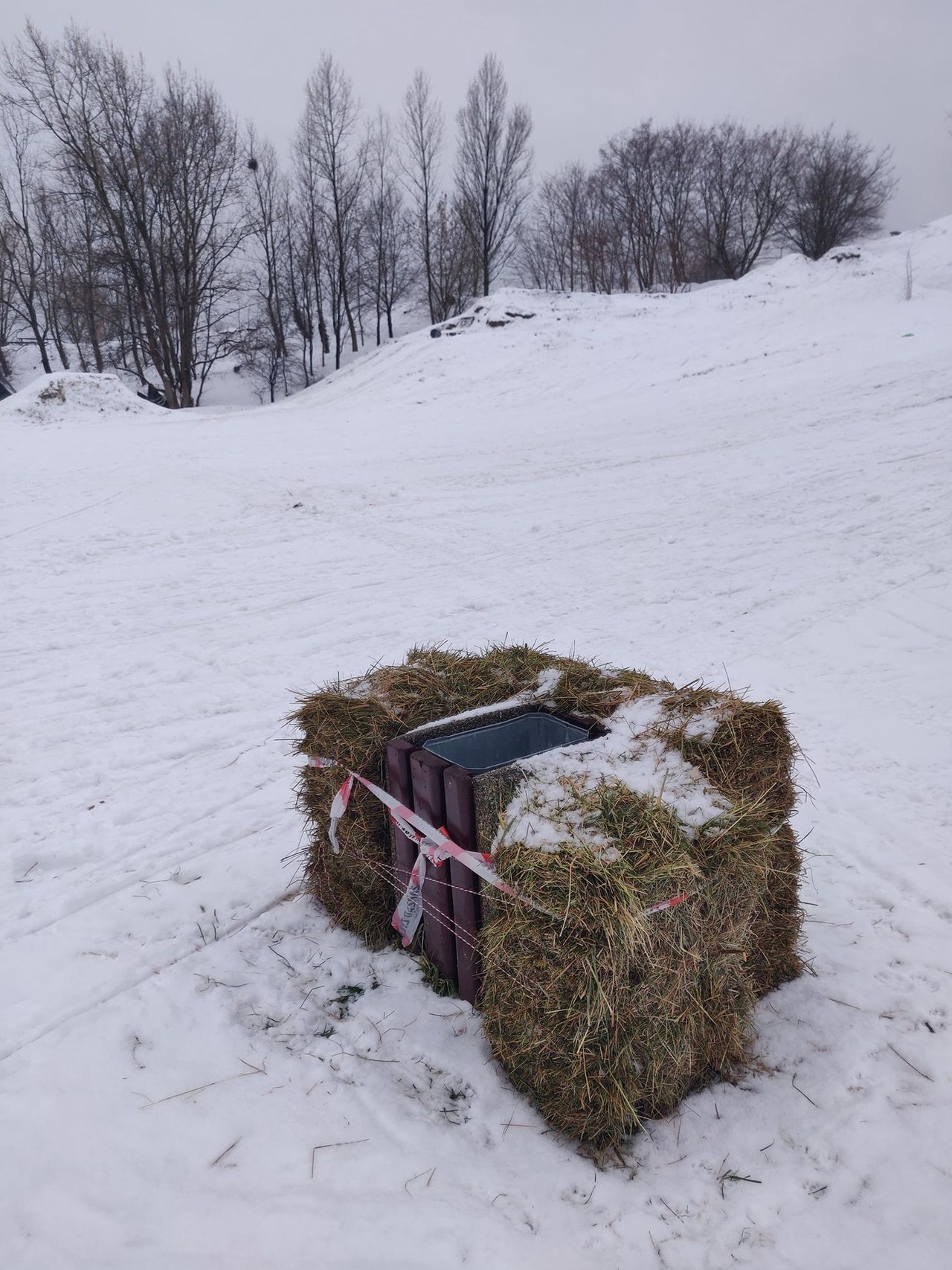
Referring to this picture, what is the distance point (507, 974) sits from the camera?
7.72 ft

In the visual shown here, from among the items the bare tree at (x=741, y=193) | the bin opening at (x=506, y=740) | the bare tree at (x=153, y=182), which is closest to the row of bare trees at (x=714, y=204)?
the bare tree at (x=741, y=193)

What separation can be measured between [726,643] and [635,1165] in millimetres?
4795

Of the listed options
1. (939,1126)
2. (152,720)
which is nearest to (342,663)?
(152,720)

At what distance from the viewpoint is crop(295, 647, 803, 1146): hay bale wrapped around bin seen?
84.5 inches

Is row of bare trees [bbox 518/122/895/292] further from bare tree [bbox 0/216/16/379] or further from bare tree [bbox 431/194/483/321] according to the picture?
bare tree [bbox 0/216/16/379]

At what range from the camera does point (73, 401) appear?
19.9m

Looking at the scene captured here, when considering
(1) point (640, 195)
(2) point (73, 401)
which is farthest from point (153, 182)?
(1) point (640, 195)

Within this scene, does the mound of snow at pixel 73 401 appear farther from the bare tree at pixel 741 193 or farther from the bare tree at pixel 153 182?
the bare tree at pixel 741 193

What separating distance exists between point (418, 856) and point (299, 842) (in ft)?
4.12

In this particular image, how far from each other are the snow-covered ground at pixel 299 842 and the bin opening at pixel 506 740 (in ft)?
3.04

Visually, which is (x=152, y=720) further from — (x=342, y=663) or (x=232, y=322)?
(x=232, y=322)

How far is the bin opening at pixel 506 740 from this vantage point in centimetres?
300

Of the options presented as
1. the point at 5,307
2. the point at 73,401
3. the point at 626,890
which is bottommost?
the point at 626,890

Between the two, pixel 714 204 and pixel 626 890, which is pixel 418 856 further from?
pixel 714 204
